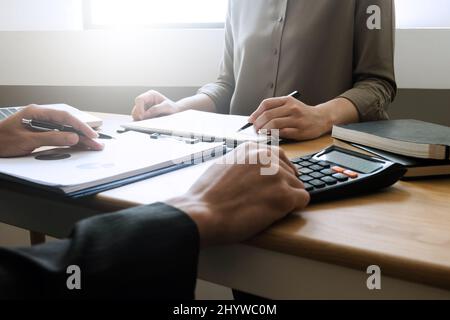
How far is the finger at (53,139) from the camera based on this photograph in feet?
2.50

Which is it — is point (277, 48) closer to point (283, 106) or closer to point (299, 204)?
point (283, 106)

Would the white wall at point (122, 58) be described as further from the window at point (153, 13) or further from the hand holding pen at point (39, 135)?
the hand holding pen at point (39, 135)

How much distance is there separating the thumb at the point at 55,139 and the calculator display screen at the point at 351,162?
1.34ft

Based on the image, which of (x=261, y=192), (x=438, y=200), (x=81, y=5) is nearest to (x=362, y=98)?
(x=438, y=200)

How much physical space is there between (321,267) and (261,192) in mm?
103

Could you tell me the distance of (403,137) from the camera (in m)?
0.72

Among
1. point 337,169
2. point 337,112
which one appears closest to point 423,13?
point 337,112

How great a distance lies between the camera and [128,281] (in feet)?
1.31

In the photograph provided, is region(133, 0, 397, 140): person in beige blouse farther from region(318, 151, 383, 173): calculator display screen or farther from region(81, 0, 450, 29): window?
region(81, 0, 450, 29): window

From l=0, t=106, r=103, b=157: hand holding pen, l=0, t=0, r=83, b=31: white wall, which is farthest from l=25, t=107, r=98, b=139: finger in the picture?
l=0, t=0, r=83, b=31: white wall

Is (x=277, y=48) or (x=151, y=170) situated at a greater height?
(x=277, y=48)

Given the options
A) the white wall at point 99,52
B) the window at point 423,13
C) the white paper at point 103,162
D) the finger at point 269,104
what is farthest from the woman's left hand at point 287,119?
the window at point 423,13

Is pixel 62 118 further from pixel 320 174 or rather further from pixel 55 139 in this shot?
pixel 320 174
